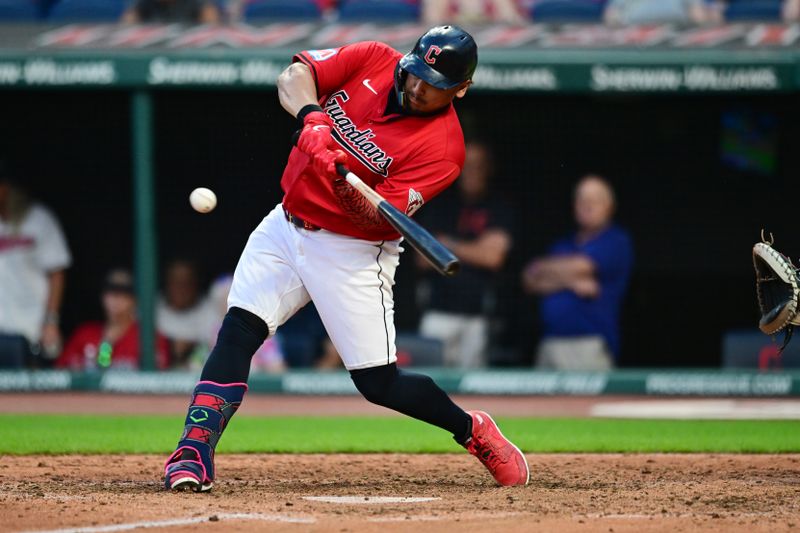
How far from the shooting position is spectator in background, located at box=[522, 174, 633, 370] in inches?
318

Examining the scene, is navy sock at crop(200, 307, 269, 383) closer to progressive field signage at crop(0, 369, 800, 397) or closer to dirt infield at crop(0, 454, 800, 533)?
dirt infield at crop(0, 454, 800, 533)

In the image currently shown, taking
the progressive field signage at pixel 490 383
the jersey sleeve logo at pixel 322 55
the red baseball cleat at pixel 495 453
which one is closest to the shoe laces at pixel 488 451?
the red baseball cleat at pixel 495 453

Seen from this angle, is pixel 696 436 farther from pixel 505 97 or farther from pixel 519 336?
pixel 505 97

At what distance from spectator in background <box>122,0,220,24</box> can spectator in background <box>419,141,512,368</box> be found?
211 cm

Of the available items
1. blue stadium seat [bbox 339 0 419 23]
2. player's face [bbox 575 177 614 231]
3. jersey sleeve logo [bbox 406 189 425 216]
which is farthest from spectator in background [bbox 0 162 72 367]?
jersey sleeve logo [bbox 406 189 425 216]

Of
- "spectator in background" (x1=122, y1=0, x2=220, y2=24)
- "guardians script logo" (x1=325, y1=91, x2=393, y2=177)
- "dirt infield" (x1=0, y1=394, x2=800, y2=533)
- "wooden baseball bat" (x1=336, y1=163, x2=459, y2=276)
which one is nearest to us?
"dirt infield" (x1=0, y1=394, x2=800, y2=533)

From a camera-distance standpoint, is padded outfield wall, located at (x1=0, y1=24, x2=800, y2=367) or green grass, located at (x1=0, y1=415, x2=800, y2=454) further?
padded outfield wall, located at (x1=0, y1=24, x2=800, y2=367)

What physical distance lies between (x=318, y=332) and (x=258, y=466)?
3383mm

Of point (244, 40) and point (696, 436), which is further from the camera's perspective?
point (244, 40)

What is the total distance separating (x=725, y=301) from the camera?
27.6ft

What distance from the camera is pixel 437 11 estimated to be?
28.0ft

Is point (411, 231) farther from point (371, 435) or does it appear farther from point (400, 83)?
point (371, 435)

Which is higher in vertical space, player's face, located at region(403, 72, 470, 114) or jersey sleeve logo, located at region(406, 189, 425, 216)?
player's face, located at region(403, 72, 470, 114)

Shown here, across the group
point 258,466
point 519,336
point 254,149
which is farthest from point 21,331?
point 258,466
